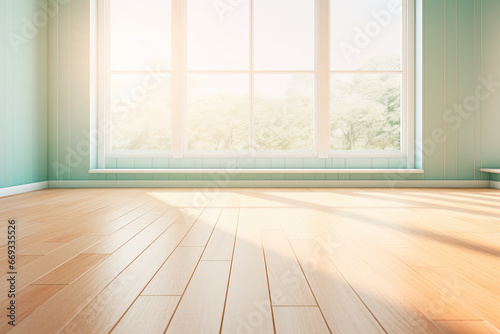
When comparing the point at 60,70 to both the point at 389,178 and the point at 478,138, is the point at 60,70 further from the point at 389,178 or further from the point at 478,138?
the point at 478,138

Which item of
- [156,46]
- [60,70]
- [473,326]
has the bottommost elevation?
[473,326]

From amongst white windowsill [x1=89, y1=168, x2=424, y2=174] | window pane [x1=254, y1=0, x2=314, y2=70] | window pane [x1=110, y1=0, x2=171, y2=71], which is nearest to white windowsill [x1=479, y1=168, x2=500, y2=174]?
white windowsill [x1=89, y1=168, x2=424, y2=174]

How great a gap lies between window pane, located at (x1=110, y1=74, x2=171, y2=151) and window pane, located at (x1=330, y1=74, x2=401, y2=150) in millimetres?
2151

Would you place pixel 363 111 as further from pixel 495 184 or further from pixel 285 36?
pixel 495 184

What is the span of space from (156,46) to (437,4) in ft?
11.6

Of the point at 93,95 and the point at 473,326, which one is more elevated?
the point at 93,95

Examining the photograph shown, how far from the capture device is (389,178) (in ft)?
14.3

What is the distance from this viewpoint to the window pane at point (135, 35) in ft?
14.6

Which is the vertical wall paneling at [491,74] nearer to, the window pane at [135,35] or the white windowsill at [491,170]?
the white windowsill at [491,170]

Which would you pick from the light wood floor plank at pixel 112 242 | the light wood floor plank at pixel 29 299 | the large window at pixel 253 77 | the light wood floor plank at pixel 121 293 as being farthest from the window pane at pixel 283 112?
the light wood floor plank at pixel 29 299

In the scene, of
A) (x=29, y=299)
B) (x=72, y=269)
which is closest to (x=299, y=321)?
(x=29, y=299)

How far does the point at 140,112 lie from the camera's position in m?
4.43

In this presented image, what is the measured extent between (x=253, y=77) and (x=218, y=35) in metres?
0.71

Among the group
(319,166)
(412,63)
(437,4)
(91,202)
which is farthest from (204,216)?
(437,4)
